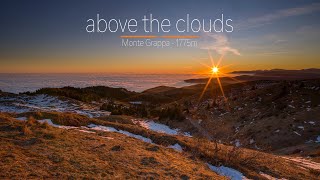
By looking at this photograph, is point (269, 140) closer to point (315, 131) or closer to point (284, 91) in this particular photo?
point (315, 131)

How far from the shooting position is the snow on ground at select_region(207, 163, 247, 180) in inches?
463

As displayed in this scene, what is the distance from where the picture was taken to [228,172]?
1221 centimetres

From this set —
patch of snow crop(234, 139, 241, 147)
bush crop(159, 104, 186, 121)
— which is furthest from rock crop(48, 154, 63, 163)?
bush crop(159, 104, 186, 121)

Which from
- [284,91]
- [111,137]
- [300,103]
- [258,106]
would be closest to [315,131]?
[300,103]

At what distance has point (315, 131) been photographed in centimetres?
2775

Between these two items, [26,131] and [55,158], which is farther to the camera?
[26,131]

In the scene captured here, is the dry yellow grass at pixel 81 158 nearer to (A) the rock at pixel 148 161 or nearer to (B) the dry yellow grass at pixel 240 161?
(A) the rock at pixel 148 161

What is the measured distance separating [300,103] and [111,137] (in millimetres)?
30008

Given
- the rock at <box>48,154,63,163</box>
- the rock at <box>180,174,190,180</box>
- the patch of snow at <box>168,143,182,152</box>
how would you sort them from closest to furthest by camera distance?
the rock at <box>48,154,63,163</box>, the rock at <box>180,174,190,180</box>, the patch of snow at <box>168,143,182,152</box>

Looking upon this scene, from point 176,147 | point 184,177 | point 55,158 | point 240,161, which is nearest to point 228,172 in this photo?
point 240,161

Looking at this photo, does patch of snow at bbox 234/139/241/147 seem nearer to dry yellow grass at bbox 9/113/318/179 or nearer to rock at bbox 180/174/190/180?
dry yellow grass at bbox 9/113/318/179

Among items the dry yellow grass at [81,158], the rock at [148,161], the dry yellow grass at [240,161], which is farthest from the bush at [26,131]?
the rock at [148,161]

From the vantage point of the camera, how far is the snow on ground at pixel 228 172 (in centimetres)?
1177

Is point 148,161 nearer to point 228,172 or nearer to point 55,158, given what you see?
point 55,158
